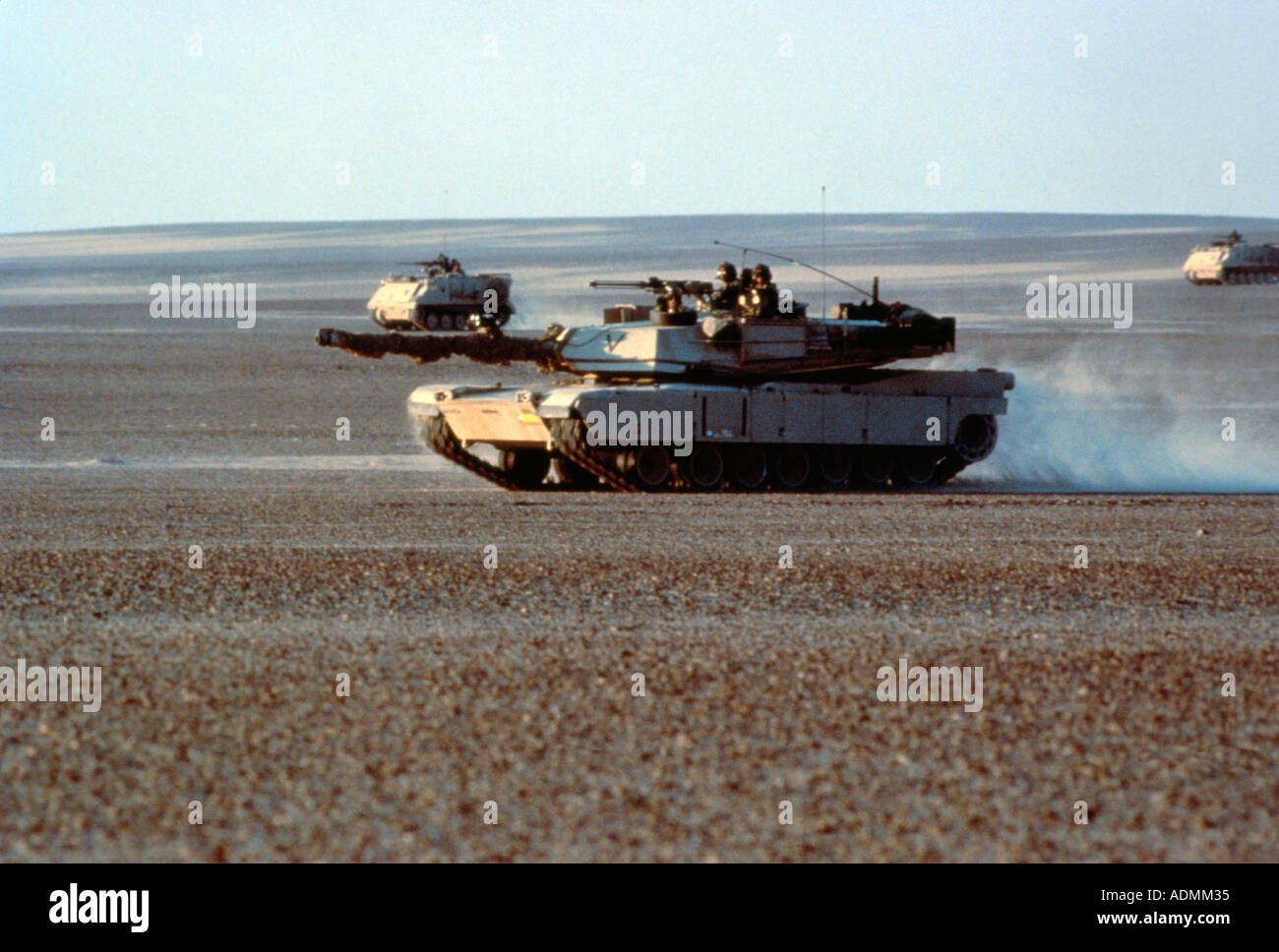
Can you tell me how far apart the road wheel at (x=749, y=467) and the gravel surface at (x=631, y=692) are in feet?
15.4

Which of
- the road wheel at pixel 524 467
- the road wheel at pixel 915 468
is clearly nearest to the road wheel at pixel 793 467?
the road wheel at pixel 915 468

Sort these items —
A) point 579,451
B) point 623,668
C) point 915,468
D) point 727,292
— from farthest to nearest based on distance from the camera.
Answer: point 915,468 < point 727,292 < point 579,451 < point 623,668

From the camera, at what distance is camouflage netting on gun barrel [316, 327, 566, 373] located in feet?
72.9

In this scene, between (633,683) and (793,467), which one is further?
(793,467)

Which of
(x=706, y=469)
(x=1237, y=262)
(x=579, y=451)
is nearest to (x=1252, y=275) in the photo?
(x=1237, y=262)

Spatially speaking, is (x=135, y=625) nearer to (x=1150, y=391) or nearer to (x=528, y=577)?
(x=528, y=577)

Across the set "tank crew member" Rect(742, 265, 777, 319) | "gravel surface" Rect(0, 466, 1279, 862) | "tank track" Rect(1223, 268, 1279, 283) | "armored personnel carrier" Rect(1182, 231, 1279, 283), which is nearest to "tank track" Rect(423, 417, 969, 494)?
"tank crew member" Rect(742, 265, 777, 319)

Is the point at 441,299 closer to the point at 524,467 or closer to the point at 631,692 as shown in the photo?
the point at 524,467

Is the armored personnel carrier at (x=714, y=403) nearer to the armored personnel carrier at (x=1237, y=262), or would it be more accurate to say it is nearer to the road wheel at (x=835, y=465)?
the road wheel at (x=835, y=465)

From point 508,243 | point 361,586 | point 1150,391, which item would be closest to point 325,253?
point 508,243

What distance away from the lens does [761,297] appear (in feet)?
78.9

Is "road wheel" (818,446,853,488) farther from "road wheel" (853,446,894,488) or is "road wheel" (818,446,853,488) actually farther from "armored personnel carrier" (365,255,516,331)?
"armored personnel carrier" (365,255,516,331)

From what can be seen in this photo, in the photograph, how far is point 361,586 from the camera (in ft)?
45.5

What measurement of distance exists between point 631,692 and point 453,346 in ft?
42.2
